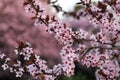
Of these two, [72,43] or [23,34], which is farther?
[23,34]

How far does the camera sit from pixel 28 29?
13.6 metres

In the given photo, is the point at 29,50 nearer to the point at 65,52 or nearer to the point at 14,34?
the point at 65,52

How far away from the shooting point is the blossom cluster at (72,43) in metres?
4.44

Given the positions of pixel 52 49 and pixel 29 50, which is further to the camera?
pixel 52 49

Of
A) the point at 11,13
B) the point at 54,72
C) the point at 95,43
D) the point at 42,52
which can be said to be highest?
the point at 11,13

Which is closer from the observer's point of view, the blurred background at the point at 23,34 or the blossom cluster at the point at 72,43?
the blossom cluster at the point at 72,43

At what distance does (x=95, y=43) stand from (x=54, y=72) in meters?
0.61

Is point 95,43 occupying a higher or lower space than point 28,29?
lower

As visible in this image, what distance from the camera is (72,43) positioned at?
4547mm

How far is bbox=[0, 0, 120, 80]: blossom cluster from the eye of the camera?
4438 millimetres

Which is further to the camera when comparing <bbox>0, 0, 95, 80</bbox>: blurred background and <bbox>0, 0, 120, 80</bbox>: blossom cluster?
<bbox>0, 0, 95, 80</bbox>: blurred background

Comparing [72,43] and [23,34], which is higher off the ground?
[23,34]

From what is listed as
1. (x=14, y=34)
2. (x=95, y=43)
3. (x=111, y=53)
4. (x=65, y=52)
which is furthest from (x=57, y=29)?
(x=14, y=34)

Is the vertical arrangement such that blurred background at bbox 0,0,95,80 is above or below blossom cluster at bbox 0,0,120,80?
above
